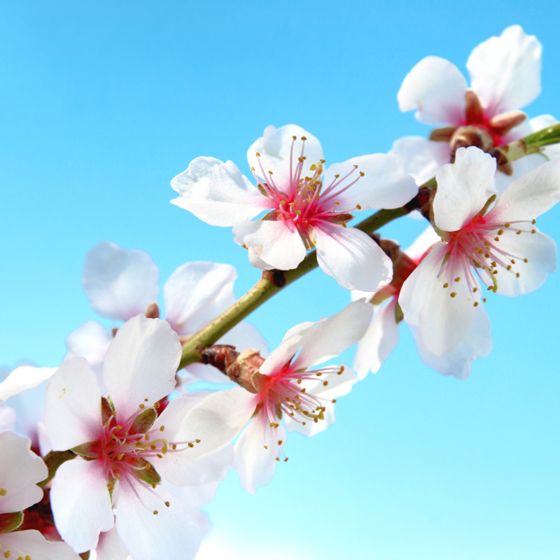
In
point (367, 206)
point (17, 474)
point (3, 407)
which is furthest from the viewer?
point (367, 206)

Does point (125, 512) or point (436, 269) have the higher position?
point (436, 269)

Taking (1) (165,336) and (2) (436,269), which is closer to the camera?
(1) (165,336)

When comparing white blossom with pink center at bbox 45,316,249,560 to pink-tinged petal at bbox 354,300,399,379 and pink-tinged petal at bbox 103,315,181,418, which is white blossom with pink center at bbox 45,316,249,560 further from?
pink-tinged petal at bbox 354,300,399,379

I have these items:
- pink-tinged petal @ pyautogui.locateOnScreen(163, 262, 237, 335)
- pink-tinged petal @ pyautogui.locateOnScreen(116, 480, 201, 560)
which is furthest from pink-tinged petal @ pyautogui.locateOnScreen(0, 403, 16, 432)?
pink-tinged petal @ pyautogui.locateOnScreen(163, 262, 237, 335)

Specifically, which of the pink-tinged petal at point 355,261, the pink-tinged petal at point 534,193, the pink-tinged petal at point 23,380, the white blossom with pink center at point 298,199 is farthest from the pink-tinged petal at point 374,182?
the pink-tinged petal at point 23,380

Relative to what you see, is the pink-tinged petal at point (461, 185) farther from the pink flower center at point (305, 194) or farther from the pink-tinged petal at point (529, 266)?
the pink-tinged petal at point (529, 266)

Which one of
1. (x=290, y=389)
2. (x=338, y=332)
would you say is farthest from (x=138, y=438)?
(x=338, y=332)

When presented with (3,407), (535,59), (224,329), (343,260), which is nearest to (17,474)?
(3,407)

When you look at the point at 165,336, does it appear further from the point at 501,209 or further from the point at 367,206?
the point at 501,209
